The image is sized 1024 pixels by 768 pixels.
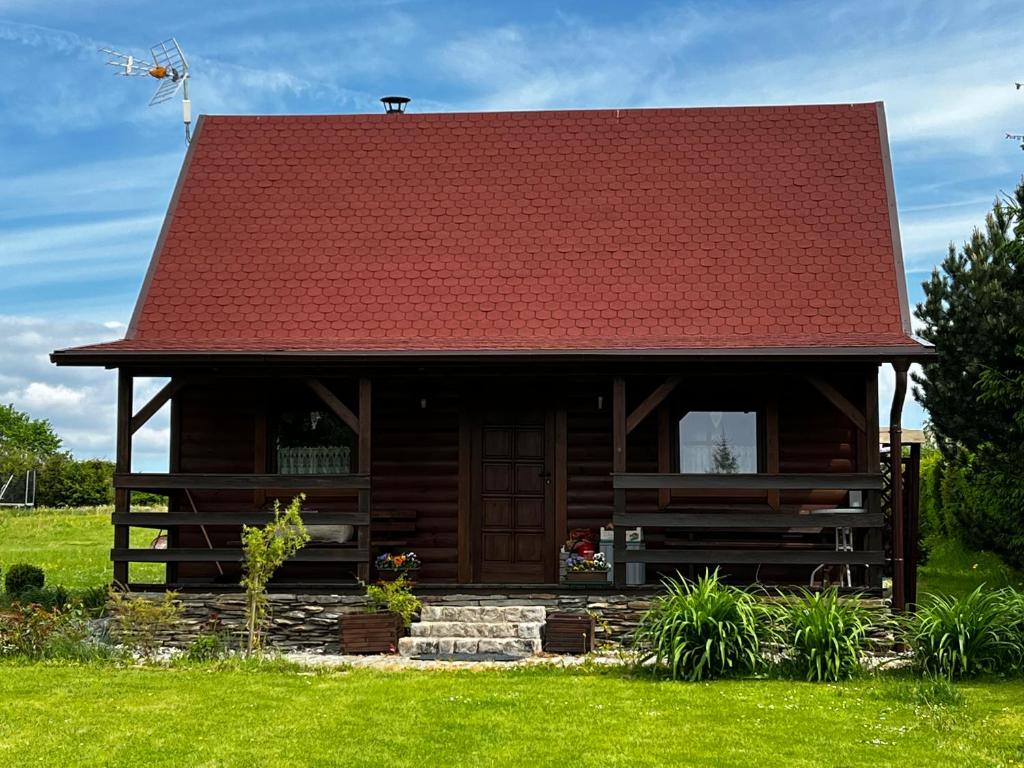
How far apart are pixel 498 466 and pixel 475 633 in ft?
8.37

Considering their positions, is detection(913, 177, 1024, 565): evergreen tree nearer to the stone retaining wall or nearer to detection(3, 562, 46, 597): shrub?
the stone retaining wall

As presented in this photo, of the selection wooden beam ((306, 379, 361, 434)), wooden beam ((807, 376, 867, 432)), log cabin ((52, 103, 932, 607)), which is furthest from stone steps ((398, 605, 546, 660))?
wooden beam ((807, 376, 867, 432))

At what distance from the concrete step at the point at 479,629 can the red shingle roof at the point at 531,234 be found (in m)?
2.82

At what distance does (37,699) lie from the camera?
986 cm

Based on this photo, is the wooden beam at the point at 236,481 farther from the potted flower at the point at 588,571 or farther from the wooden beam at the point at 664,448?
the wooden beam at the point at 664,448

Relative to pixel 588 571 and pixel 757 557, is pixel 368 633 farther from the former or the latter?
pixel 757 557

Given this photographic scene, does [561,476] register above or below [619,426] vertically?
below

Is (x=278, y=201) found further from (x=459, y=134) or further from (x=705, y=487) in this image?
(x=705, y=487)

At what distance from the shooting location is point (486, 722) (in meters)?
8.91

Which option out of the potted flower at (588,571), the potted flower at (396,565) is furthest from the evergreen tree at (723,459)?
the potted flower at (396,565)

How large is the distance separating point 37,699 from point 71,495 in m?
30.6

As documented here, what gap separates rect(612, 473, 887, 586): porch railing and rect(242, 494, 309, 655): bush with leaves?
318 cm

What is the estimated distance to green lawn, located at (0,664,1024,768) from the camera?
8.09 metres

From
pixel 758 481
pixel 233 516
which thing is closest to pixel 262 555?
pixel 233 516
